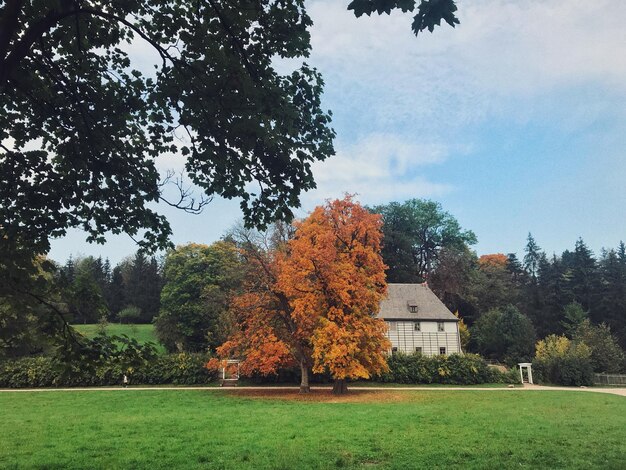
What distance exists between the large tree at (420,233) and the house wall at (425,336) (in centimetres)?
1843

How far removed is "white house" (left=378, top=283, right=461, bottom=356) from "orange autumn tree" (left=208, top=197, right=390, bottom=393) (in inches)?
701

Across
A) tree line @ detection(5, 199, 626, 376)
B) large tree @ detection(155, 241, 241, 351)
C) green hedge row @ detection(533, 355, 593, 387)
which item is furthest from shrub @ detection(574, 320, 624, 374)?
large tree @ detection(155, 241, 241, 351)

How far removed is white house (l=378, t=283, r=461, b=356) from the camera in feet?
140

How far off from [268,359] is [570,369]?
2413 centimetres

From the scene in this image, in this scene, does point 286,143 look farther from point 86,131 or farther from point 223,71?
point 86,131

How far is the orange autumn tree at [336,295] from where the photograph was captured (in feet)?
75.3

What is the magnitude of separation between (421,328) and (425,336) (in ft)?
2.69

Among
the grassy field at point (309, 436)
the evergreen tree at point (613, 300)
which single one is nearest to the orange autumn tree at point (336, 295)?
the grassy field at point (309, 436)

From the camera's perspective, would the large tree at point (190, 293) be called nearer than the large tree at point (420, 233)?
Yes

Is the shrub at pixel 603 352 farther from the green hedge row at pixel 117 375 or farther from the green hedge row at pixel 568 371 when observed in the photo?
the green hedge row at pixel 117 375

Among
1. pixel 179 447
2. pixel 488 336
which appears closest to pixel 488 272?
pixel 488 336

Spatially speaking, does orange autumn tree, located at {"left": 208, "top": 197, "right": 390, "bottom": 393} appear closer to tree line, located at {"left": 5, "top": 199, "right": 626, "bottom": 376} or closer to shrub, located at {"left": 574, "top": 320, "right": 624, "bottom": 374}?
tree line, located at {"left": 5, "top": 199, "right": 626, "bottom": 376}

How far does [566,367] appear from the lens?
112ft

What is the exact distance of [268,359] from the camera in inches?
952
